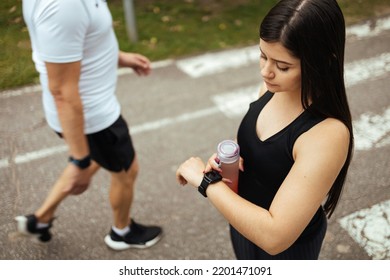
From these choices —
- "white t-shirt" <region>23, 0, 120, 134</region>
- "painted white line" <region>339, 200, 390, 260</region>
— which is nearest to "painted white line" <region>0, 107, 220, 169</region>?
"white t-shirt" <region>23, 0, 120, 134</region>

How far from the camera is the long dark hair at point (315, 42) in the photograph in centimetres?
137

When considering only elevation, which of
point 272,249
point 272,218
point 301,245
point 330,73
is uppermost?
point 330,73

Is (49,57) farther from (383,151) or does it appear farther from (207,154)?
(383,151)

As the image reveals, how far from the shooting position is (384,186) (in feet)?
11.6

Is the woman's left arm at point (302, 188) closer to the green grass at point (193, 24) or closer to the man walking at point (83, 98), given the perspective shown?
the man walking at point (83, 98)

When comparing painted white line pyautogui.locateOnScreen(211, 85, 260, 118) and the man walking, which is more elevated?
the man walking

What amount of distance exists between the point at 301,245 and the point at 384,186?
1.98m

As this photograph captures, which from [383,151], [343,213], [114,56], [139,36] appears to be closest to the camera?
[114,56]

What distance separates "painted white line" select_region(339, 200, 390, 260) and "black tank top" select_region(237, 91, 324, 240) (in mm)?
1315

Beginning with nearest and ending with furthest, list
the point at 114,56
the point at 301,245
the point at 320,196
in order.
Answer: the point at 320,196 < the point at 301,245 < the point at 114,56

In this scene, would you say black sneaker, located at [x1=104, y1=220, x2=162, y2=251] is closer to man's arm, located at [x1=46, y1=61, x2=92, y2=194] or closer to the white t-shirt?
man's arm, located at [x1=46, y1=61, x2=92, y2=194]

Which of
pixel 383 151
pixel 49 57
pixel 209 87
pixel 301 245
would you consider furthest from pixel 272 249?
pixel 209 87

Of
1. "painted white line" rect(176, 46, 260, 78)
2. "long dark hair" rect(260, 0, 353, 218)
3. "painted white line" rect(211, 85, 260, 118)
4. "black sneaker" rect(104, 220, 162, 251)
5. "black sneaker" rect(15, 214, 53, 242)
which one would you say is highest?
"long dark hair" rect(260, 0, 353, 218)

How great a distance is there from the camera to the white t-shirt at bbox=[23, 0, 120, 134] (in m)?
1.89
